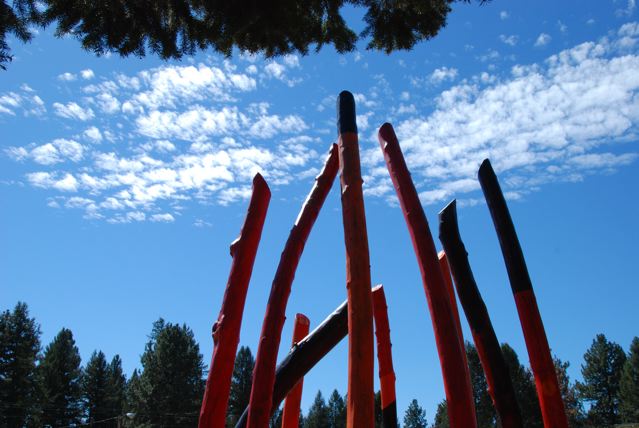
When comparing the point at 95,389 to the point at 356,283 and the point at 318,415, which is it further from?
the point at 356,283

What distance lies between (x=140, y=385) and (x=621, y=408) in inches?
1639

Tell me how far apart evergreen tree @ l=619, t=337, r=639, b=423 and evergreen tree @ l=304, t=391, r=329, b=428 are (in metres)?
30.0

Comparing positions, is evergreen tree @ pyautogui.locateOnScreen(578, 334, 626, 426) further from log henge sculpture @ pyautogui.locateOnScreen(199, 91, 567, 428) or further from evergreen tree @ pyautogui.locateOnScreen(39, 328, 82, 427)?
log henge sculpture @ pyautogui.locateOnScreen(199, 91, 567, 428)

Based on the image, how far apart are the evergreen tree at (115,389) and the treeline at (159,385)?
93 millimetres

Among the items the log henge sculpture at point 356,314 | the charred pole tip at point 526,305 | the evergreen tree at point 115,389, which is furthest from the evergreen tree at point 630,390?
the charred pole tip at point 526,305

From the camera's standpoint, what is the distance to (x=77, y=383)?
143ft

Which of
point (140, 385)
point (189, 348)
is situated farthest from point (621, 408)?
point (140, 385)

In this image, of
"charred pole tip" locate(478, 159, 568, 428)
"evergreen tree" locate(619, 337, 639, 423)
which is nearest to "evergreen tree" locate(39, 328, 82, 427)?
"charred pole tip" locate(478, 159, 568, 428)

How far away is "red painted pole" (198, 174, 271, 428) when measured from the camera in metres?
5.43

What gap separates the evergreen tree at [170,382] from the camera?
36.2 metres

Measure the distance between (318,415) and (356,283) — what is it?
2337 inches

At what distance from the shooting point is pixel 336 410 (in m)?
63.1

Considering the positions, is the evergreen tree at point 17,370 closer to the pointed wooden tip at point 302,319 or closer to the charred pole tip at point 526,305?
the pointed wooden tip at point 302,319

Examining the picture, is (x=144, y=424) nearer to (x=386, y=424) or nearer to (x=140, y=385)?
(x=140, y=385)
